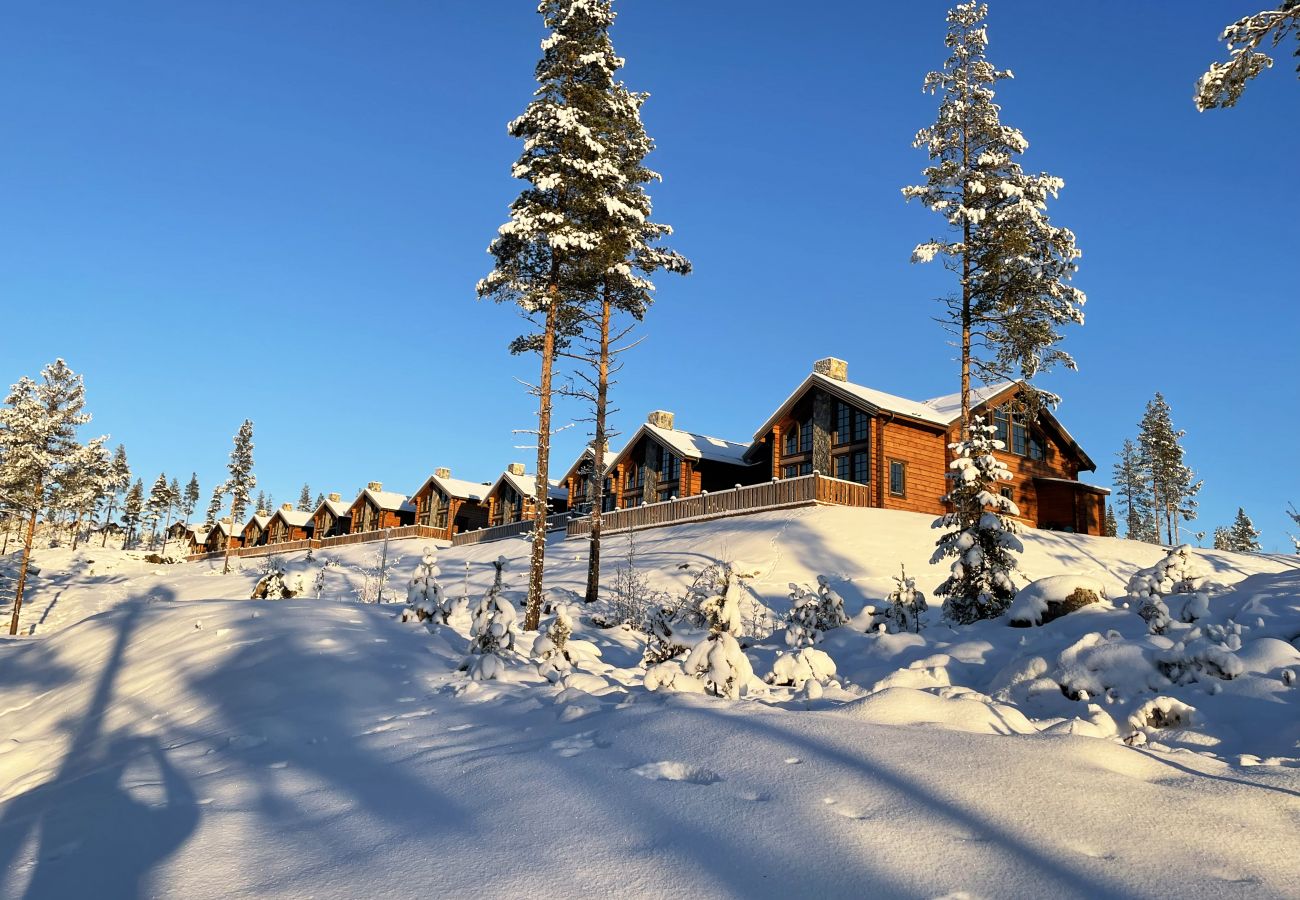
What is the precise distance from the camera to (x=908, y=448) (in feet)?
99.6

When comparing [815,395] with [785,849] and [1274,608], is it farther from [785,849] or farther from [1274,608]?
[785,849]

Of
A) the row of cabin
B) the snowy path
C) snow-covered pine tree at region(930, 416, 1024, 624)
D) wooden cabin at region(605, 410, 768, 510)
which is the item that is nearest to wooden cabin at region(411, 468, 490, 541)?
the row of cabin

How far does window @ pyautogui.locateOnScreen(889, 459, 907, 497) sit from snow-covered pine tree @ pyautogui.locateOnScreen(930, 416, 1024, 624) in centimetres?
1616

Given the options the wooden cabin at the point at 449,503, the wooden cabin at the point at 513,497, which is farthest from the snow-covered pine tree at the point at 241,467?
the wooden cabin at the point at 513,497

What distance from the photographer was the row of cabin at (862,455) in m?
30.1

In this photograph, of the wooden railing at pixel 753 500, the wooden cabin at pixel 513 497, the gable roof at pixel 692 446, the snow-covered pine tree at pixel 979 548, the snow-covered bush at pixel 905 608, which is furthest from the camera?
the wooden cabin at pixel 513 497

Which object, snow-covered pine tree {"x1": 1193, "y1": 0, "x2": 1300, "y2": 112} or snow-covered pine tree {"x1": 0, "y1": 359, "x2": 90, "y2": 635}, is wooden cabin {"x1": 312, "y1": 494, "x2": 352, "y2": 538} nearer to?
snow-covered pine tree {"x1": 0, "y1": 359, "x2": 90, "y2": 635}

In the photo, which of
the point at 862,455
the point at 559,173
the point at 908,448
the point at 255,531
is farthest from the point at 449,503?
the point at 559,173

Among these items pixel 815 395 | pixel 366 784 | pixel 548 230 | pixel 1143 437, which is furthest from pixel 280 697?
pixel 1143 437

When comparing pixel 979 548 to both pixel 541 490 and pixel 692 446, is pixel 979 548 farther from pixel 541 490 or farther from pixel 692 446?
pixel 692 446

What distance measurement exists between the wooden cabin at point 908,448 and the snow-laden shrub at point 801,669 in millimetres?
22551

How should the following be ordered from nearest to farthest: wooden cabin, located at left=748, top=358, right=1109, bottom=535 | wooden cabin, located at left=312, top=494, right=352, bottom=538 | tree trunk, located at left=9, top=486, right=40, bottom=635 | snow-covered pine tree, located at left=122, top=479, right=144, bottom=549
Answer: wooden cabin, located at left=748, top=358, right=1109, bottom=535 < tree trunk, located at left=9, top=486, right=40, bottom=635 < wooden cabin, located at left=312, top=494, right=352, bottom=538 < snow-covered pine tree, located at left=122, top=479, right=144, bottom=549

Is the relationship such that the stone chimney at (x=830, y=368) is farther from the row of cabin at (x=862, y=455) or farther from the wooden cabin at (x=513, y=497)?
the wooden cabin at (x=513, y=497)

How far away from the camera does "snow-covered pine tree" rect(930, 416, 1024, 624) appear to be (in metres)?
12.6
